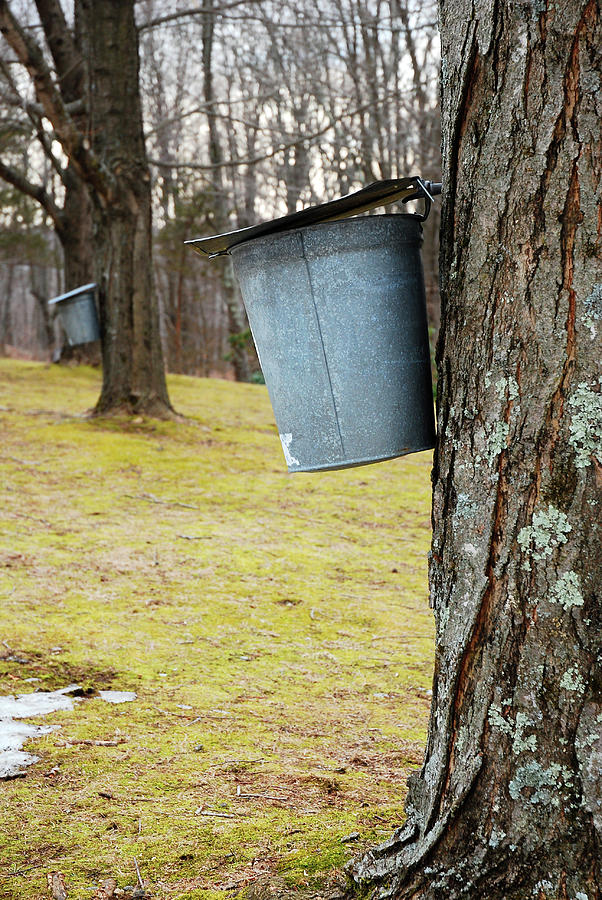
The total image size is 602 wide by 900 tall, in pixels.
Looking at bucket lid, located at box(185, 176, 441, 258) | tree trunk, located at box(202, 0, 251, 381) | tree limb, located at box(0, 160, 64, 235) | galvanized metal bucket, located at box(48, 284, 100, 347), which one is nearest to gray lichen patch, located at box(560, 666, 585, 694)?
bucket lid, located at box(185, 176, 441, 258)

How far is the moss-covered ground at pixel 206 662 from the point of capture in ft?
5.84

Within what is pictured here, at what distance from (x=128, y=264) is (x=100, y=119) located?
4.46 ft

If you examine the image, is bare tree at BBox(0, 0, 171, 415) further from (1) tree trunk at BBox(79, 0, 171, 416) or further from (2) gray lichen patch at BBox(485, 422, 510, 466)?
(2) gray lichen patch at BBox(485, 422, 510, 466)

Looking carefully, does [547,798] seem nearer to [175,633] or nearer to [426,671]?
[426,671]

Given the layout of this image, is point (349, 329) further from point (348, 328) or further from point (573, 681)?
point (573, 681)

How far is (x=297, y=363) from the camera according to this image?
5.53 feet

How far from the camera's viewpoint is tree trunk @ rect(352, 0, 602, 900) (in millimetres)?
1282

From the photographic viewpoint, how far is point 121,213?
718 cm

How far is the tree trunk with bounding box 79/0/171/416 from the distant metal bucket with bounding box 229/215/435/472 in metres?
5.80

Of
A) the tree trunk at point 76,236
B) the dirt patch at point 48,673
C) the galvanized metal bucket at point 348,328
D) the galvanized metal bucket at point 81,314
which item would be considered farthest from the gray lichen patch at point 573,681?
the tree trunk at point 76,236

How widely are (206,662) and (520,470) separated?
1933 millimetres

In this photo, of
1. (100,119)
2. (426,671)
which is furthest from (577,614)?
(100,119)

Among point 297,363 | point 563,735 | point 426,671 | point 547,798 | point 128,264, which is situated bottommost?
point 426,671

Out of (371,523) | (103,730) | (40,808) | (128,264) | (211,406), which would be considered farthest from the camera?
(211,406)
